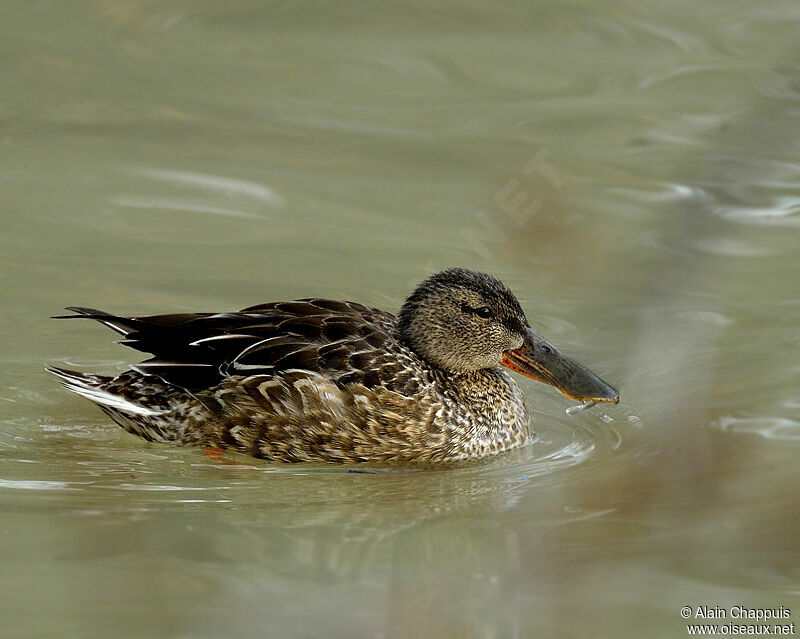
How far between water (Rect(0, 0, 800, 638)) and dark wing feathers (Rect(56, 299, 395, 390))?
1.57 ft

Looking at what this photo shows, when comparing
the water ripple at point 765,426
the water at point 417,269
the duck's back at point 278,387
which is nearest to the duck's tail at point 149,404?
the duck's back at point 278,387

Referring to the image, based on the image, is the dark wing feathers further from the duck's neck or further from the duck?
the duck's neck

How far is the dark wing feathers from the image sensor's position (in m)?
7.88

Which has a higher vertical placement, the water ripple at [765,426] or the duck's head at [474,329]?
the duck's head at [474,329]

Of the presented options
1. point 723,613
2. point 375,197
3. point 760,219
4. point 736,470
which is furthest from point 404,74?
point 723,613

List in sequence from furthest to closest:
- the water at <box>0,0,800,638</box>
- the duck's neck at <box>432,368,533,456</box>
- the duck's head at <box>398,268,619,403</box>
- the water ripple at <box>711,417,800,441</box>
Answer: the duck's head at <box>398,268,619,403</box>, the duck's neck at <box>432,368,533,456</box>, the water ripple at <box>711,417,800,441</box>, the water at <box>0,0,800,638</box>

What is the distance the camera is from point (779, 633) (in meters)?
5.38

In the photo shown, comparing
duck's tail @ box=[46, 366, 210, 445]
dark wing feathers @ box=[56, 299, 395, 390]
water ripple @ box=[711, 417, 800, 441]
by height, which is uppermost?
dark wing feathers @ box=[56, 299, 395, 390]

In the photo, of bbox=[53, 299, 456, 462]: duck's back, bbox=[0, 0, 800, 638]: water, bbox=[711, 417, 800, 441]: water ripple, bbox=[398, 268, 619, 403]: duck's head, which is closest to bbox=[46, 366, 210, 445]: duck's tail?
bbox=[53, 299, 456, 462]: duck's back

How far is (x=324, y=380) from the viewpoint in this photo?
7.84 metres

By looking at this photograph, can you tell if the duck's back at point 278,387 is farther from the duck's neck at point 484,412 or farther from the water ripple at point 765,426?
the water ripple at point 765,426

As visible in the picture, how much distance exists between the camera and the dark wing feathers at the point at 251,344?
310 inches

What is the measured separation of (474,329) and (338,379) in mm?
861

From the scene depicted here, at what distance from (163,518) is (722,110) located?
704cm
